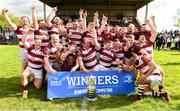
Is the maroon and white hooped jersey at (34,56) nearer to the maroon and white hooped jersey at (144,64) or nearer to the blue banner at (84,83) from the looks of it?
the blue banner at (84,83)

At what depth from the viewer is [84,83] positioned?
29.8 feet

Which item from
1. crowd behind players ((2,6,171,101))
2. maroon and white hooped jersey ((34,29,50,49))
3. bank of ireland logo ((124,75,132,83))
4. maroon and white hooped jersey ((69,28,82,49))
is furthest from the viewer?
maroon and white hooped jersey ((69,28,82,49))

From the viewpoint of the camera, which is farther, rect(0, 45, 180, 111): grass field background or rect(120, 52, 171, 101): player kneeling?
rect(120, 52, 171, 101): player kneeling

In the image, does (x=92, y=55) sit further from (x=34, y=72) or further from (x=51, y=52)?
(x=34, y=72)

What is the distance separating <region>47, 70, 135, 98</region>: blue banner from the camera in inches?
348

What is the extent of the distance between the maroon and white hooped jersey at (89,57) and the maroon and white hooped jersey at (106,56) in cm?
26

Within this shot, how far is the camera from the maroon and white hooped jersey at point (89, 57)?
31.2 ft

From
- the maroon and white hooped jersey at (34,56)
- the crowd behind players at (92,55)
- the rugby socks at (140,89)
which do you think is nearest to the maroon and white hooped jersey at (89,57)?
the crowd behind players at (92,55)

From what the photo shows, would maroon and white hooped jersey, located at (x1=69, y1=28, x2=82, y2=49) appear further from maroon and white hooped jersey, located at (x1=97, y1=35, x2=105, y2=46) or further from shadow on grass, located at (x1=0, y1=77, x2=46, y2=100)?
shadow on grass, located at (x1=0, y1=77, x2=46, y2=100)

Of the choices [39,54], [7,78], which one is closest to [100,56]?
[39,54]

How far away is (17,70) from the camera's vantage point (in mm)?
A: 14117

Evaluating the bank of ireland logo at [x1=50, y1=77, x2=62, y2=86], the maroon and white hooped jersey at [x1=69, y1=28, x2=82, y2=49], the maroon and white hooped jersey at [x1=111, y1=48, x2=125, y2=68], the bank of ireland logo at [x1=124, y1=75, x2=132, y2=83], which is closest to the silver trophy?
the bank of ireland logo at [x1=50, y1=77, x2=62, y2=86]

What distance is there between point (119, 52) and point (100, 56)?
0.58 metres

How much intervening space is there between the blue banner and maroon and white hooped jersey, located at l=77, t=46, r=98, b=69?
525 mm
